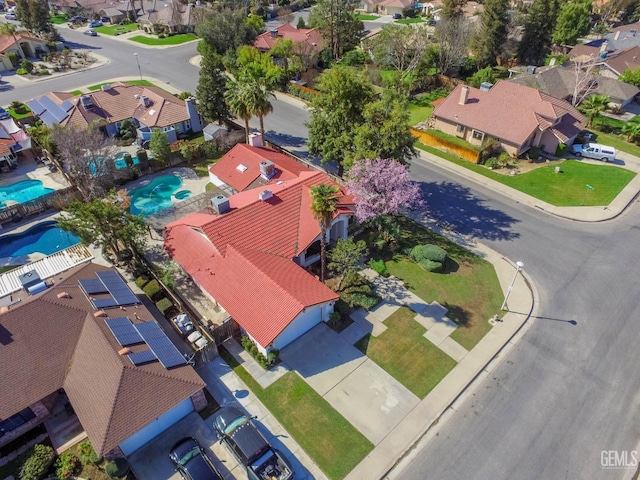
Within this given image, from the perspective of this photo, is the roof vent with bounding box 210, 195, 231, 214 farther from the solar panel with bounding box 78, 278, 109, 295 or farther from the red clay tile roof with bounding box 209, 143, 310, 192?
the solar panel with bounding box 78, 278, 109, 295

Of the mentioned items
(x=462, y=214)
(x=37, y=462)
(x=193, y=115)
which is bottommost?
(x=37, y=462)

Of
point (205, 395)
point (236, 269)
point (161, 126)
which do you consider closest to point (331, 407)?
point (205, 395)

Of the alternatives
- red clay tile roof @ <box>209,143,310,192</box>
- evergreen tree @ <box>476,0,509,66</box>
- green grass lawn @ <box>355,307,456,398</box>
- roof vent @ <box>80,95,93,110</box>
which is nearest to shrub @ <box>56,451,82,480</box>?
green grass lawn @ <box>355,307,456,398</box>

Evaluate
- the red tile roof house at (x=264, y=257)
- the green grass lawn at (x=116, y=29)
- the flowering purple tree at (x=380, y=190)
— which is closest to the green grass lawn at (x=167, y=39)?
the green grass lawn at (x=116, y=29)

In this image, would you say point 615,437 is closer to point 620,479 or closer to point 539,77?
point 620,479

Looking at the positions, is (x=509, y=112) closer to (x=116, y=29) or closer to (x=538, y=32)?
(x=538, y=32)

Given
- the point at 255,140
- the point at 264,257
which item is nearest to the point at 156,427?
the point at 264,257
